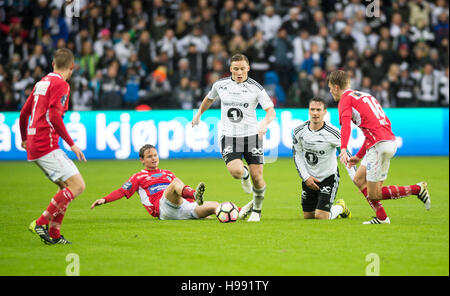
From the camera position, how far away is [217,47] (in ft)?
65.5

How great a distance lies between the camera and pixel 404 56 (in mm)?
20234

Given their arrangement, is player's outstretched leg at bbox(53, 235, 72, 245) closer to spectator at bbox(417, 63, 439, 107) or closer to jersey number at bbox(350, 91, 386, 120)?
jersey number at bbox(350, 91, 386, 120)

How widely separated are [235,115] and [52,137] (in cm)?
284

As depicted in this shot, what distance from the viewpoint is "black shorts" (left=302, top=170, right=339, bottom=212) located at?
948 cm

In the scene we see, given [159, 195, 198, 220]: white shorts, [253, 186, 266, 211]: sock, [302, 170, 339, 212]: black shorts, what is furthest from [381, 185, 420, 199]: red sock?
[159, 195, 198, 220]: white shorts

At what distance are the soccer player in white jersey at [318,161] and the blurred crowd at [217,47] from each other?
9259 millimetres

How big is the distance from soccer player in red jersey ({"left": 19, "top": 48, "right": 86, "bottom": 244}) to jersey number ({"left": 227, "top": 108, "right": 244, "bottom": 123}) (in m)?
2.67

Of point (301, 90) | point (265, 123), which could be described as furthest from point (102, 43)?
point (265, 123)

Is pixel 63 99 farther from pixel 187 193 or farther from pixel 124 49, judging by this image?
pixel 124 49

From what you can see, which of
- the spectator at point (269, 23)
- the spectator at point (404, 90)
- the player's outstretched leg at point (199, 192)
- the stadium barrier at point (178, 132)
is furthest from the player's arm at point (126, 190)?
the spectator at point (269, 23)

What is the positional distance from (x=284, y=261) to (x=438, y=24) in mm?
16208

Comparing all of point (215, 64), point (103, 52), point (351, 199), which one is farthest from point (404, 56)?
point (351, 199)

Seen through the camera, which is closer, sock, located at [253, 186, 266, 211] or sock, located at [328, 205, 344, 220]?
A: sock, located at [253, 186, 266, 211]

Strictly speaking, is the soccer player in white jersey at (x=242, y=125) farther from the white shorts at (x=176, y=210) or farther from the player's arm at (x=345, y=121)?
the player's arm at (x=345, y=121)
